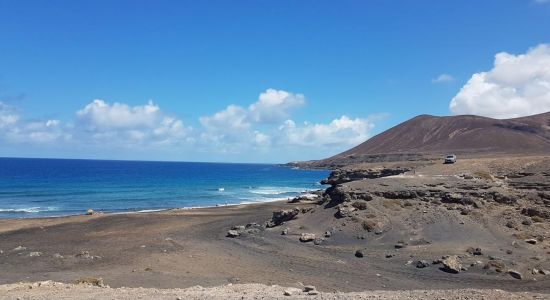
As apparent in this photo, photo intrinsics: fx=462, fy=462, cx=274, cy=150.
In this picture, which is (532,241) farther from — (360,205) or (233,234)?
(233,234)

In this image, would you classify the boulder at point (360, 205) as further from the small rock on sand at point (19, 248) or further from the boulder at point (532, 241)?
the small rock on sand at point (19, 248)

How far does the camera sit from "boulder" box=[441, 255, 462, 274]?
21453 millimetres

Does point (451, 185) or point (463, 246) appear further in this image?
point (451, 185)

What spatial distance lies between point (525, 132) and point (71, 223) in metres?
166

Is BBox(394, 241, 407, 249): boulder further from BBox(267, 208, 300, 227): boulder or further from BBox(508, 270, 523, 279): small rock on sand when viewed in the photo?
BBox(267, 208, 300, 227): boulder

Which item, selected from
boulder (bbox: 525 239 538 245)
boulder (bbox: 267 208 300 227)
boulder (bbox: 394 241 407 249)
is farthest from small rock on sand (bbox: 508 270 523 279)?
boulder (bbox: 267 208 300 227)

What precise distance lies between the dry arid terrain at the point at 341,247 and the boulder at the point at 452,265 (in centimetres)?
5

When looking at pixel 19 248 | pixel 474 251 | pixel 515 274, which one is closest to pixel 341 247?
pixel 474 251

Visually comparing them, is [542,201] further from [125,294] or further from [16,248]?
[16,248]

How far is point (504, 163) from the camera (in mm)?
44531

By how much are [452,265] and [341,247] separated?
24.1ft

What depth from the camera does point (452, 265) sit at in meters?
21.6

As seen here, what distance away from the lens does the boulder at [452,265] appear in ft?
70.4

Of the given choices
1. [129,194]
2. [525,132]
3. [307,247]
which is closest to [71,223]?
[307,247]
